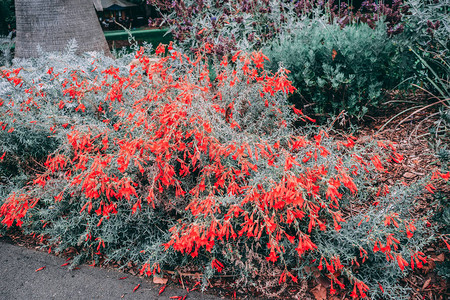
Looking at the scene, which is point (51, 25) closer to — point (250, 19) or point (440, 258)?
point (250, 19)

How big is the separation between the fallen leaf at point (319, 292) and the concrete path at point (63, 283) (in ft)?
2.29

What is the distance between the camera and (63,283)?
251 cm

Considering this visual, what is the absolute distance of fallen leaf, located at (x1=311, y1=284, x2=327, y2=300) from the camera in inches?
88.1

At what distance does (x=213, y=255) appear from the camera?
2.43 m

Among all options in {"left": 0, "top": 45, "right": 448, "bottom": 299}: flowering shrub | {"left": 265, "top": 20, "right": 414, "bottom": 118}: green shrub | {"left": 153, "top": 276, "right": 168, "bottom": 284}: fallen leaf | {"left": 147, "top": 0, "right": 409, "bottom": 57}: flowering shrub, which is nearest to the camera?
{"left": 0, "top": 45, "right": 448, "bottom": 299}: flowering shrub

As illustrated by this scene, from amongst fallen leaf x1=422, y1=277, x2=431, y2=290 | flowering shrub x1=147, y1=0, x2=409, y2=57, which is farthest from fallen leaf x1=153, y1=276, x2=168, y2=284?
flowering shrub x1=147, y1=0, x2=409, y2=57

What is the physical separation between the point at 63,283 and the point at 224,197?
144cm

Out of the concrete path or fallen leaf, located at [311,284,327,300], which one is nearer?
fallen leaf, located at [311,284,327,300]

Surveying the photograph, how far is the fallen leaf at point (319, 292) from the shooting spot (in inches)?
88.1

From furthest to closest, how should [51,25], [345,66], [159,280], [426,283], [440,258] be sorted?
[51,25] < [345,66] < [159,280] < [440,258] < [426,283]

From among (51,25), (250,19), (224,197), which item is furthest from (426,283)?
(51,25)

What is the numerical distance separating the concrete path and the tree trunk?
354cm

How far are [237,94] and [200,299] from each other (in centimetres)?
187

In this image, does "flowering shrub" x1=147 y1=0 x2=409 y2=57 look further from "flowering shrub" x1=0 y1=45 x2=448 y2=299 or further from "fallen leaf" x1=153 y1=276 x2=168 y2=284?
"fallen leaf" x1=153 y1=276 x2=168 y2=284
